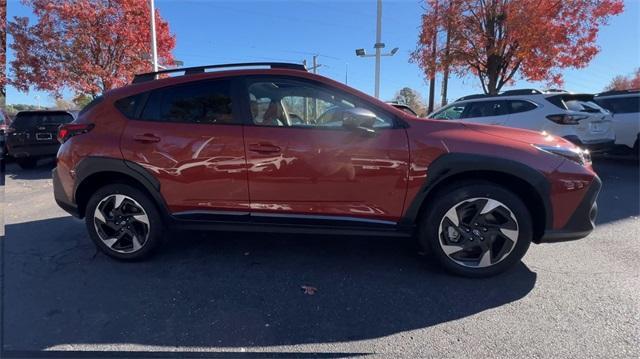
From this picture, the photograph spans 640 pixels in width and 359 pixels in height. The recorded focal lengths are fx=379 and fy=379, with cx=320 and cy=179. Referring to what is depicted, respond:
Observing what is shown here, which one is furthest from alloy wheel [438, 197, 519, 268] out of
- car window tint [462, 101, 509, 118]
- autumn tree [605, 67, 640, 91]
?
autumn tree [605, 67, 640, 91]

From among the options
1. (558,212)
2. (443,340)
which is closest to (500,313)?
(443,340)

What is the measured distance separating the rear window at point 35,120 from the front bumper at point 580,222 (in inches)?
395

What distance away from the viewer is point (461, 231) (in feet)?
10.3

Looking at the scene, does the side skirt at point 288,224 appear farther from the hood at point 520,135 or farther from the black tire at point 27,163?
the black tire at point 27,163

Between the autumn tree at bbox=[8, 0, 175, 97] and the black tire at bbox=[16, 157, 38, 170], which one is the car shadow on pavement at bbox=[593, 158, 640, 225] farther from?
the autumn tree at bbox=[8, 0, 175, 97]

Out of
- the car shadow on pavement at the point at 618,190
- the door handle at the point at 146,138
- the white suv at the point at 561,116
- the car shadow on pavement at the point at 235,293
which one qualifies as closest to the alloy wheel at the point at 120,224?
→ the car shadow on pavement at the point at 235,293

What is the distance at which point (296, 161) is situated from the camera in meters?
3.15

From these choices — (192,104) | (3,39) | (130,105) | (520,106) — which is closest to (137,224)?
(130,105)

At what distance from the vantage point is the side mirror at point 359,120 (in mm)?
2975

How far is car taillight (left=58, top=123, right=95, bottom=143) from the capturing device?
11.5ft

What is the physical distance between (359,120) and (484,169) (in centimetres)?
108

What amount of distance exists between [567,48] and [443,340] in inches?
596

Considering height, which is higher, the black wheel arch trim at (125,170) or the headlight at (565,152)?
the headlight at (565,152)

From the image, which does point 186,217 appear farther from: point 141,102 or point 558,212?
point 558,212
